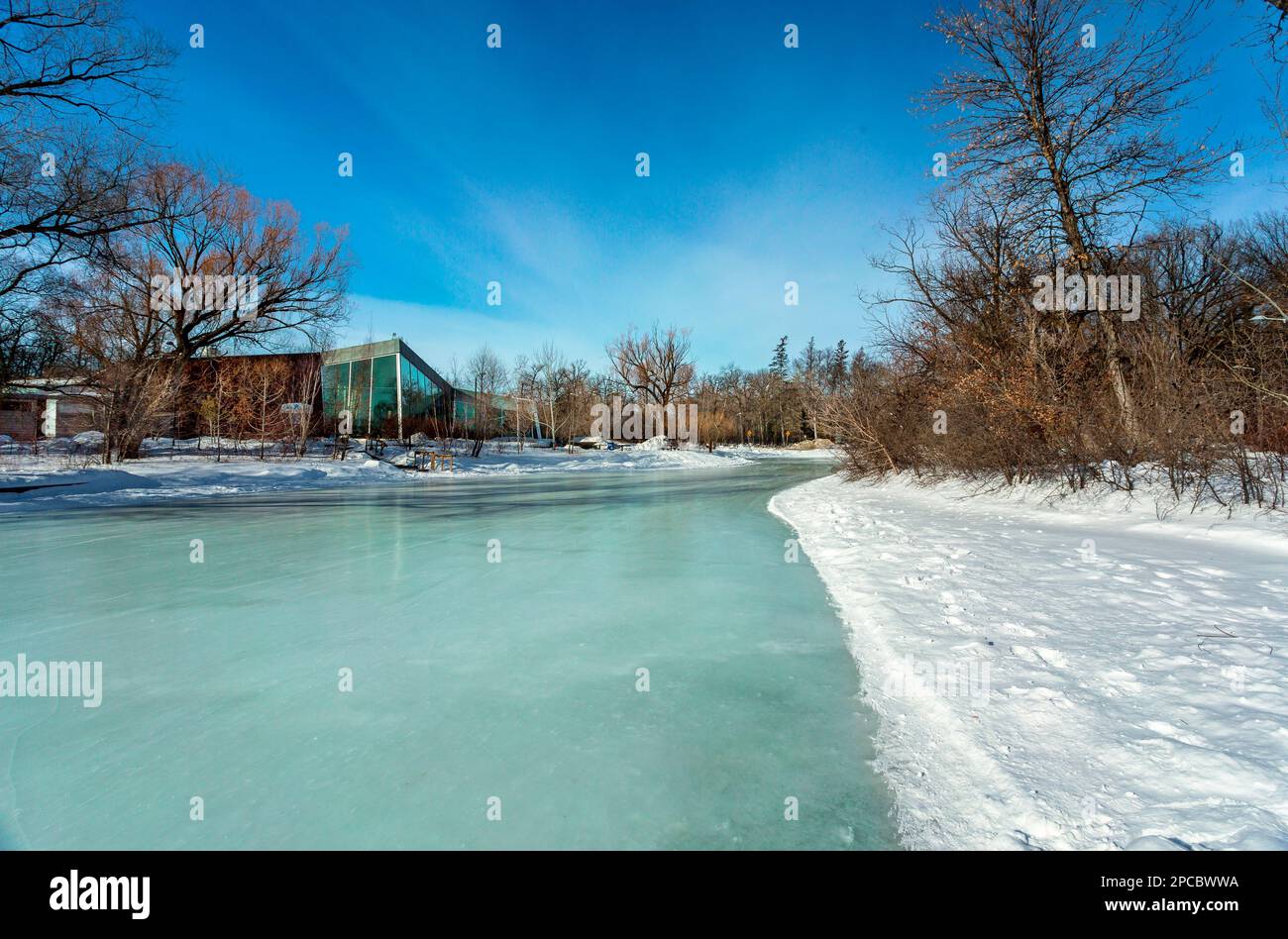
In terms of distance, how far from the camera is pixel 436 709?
9.04 ft

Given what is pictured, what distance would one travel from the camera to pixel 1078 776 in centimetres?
206

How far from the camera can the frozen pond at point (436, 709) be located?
6.36ft

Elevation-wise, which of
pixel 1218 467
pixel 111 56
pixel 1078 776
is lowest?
pixel 1078 776

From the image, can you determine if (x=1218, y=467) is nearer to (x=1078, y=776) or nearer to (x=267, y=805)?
(x=1078, y=776)

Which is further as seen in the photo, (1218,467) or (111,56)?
(111,56)

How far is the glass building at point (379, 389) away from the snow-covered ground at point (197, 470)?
424cm
